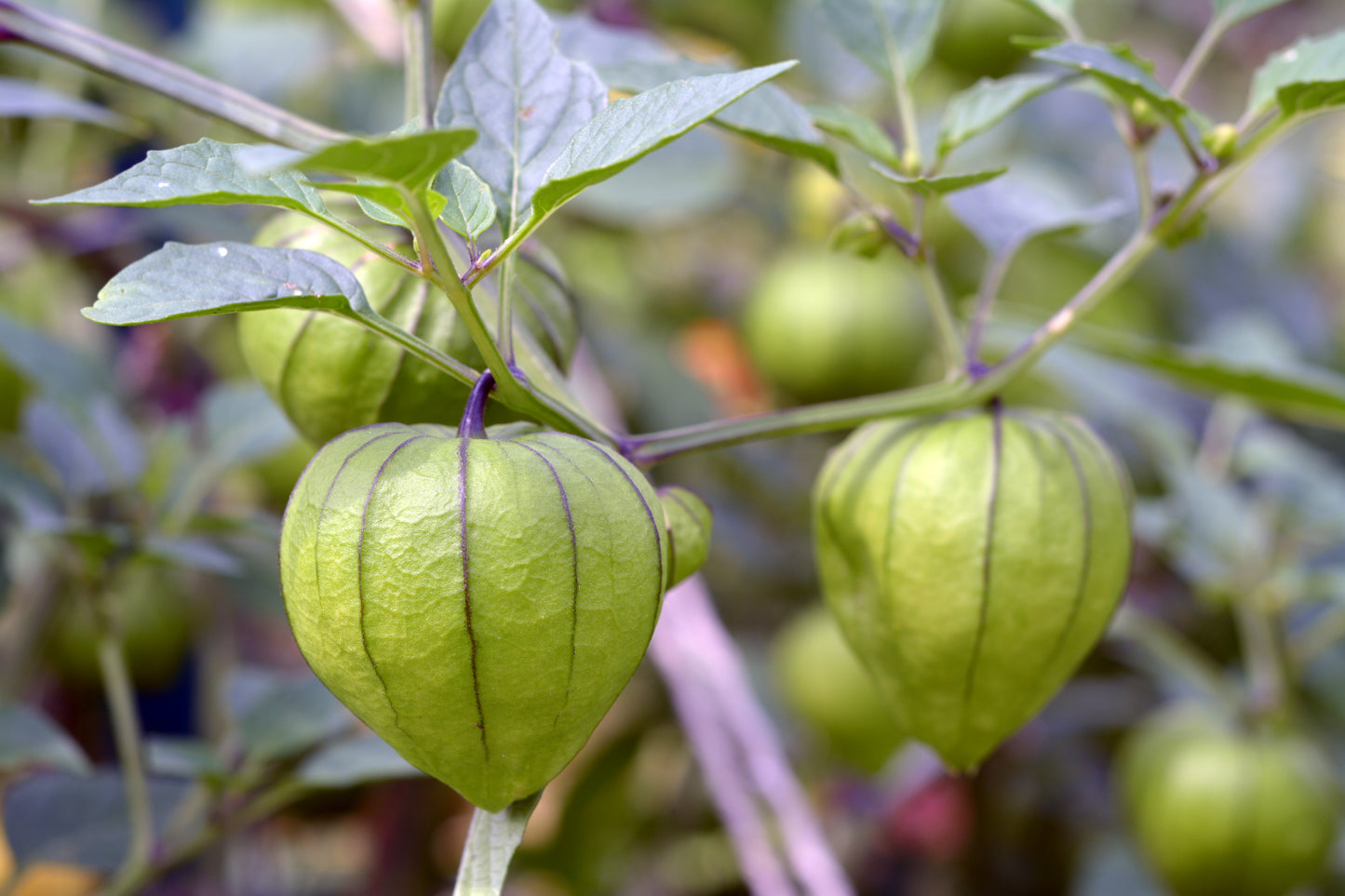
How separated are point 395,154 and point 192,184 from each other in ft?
0.24

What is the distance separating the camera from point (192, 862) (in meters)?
1.23

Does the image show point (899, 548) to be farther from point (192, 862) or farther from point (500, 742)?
point (192, 862)

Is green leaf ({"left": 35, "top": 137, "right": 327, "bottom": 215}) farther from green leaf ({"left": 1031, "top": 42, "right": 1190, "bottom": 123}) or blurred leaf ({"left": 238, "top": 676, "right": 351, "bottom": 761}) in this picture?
blurred leaf ({"left": 238, "top": 676, "right": 351, "bottom": 761})

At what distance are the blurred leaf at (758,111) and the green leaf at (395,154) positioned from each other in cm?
21

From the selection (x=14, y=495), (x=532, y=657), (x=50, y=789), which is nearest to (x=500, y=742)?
(x=532, y=657)

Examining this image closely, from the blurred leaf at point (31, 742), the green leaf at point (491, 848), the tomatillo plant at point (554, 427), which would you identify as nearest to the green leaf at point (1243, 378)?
the tomatillo plant at point (554, 427)

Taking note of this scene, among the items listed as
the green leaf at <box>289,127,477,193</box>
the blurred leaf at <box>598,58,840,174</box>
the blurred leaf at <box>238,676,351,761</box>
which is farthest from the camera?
the blurred leaf at <box>238,676,351,761</box>

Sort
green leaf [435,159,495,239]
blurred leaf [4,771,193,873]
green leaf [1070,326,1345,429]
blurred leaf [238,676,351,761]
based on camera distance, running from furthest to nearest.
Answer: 1. blurred leaf [4,771,193,873]
2. blurred leaf [238,676,351,761]
3. green leaf [1070,326,1345,429]
4. green leaf [435,159,495,239]

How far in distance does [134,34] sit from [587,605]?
4.23ft

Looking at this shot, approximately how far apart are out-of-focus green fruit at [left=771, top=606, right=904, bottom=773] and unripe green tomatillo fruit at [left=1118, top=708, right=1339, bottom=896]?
0.26 metres

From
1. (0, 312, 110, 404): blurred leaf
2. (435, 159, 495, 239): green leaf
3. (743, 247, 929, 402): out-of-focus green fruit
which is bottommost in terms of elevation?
(743, 247, 929, 402): out-of-focus green fruit

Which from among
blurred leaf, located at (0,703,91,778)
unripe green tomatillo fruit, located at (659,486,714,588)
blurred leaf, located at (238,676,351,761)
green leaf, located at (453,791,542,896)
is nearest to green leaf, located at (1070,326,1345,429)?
unripe green tomatillo fruit, located at (659,486,714,588)

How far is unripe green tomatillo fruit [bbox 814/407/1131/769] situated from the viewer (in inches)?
17.9

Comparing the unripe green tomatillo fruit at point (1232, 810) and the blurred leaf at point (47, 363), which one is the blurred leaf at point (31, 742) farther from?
the unripe green tomatillo fruit at point (1232, 810)
